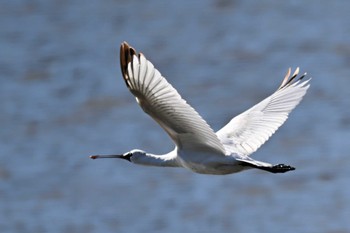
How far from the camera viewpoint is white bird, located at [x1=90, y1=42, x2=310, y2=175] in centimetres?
714

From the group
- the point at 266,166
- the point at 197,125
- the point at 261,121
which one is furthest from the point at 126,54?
the point at 261,121

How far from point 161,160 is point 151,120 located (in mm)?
5960

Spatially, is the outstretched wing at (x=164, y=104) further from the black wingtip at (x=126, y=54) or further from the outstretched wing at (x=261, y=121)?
the outstretched wing at (x=261, y=121)

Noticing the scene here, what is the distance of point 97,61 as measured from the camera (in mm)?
15500

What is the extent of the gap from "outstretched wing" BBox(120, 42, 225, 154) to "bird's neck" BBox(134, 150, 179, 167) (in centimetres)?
25

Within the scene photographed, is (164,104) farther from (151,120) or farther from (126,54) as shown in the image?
(151,120)

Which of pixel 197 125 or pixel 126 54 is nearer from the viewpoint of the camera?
pixel 126 54

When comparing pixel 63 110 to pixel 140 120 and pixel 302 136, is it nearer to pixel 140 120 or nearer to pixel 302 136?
pixel 140 120

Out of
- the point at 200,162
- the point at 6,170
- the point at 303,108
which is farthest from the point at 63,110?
the point at 200,162

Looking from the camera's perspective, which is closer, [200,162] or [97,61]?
[200,162]

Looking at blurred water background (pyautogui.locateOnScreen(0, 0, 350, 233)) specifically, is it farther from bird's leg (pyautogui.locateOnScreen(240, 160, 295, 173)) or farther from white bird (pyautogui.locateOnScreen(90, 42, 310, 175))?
bird's leg (pyautogui.locateOnScreen(240, 160, 295, 173))

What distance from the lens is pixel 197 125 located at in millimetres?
7484

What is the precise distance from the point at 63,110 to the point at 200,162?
7338 millimetres

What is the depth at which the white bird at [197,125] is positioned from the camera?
23.4 ft
